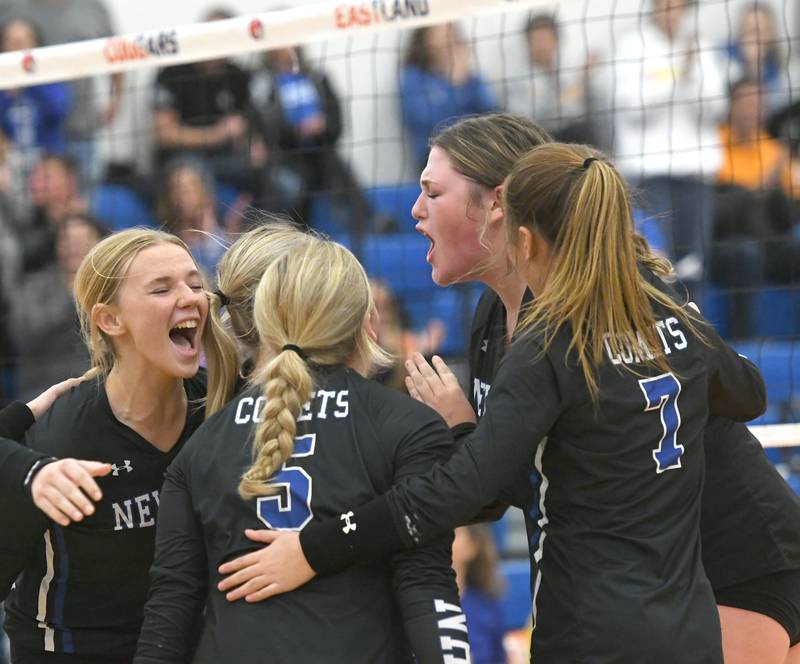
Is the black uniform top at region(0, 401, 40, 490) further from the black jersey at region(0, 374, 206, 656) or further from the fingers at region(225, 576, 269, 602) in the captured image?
the fingers at region(225, 576, 269, 602)

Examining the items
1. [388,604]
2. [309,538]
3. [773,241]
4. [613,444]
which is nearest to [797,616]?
[613,444]

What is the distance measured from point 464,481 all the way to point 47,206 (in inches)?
197

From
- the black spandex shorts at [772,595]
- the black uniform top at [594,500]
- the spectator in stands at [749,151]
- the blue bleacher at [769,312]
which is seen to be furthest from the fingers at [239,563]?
the spectator in stands at [749,151]

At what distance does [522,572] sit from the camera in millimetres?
5922

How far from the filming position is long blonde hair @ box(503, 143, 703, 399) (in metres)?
2.42

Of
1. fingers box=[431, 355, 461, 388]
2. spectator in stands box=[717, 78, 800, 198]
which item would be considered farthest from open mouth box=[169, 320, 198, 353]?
spectator in stands box=[717, 78, 800, 198]

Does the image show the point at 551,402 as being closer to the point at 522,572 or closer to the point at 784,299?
the point at 522,572

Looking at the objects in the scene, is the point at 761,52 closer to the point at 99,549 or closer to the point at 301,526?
the point at 99,549

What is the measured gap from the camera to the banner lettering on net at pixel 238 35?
13.8 ft

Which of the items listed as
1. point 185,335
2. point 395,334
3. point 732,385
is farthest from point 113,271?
point 395,334

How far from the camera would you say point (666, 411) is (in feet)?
8.01

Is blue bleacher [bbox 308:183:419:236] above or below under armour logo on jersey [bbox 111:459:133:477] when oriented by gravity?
above

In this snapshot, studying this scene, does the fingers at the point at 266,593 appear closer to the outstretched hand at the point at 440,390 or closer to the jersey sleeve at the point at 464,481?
the jersey sleeve at the point at 464,481

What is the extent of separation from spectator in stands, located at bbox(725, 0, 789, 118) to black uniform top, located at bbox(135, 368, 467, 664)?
5124mm
